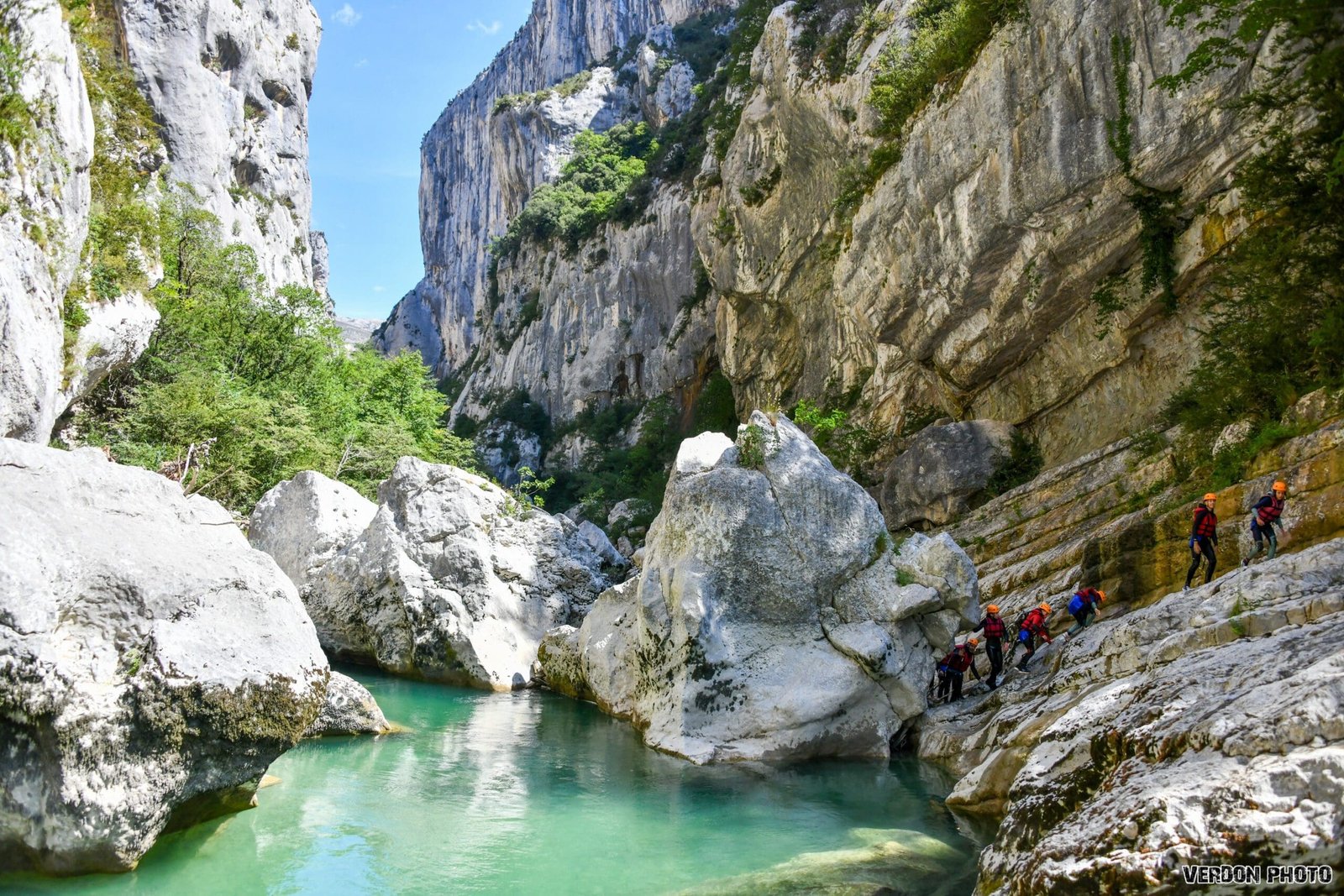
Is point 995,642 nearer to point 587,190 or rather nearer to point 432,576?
point 432,576

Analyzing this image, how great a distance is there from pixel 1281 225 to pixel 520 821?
14522mm

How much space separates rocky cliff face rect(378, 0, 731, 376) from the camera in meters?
78.2

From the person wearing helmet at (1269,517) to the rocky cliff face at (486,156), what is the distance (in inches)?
2777

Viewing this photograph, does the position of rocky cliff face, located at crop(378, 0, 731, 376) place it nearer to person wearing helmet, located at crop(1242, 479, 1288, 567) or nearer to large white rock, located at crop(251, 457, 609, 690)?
large white rock, located at crop(251, 457, 609, 690)

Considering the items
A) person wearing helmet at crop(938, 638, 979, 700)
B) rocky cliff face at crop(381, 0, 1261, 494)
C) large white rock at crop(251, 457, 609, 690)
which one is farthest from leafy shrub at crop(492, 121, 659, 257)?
person wearing helmet at crop(938, 638, 979, 700)

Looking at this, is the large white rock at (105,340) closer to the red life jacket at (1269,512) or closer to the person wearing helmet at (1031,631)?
the person wearing helmet at (1031,631)

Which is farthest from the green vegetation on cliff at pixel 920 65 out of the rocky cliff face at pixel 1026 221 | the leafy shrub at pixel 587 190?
the leafy shrub at pixel 587 190

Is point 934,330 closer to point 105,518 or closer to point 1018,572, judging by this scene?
point 1018,572

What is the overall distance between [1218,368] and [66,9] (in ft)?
66.7

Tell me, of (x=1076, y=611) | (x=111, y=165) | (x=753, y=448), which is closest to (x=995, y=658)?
(x=1076, y=611)

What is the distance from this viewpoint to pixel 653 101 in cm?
6962

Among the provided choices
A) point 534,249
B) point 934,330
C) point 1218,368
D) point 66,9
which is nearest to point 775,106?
point 934,330

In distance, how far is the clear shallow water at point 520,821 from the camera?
6879mm

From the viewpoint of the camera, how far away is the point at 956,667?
13.1 metres
